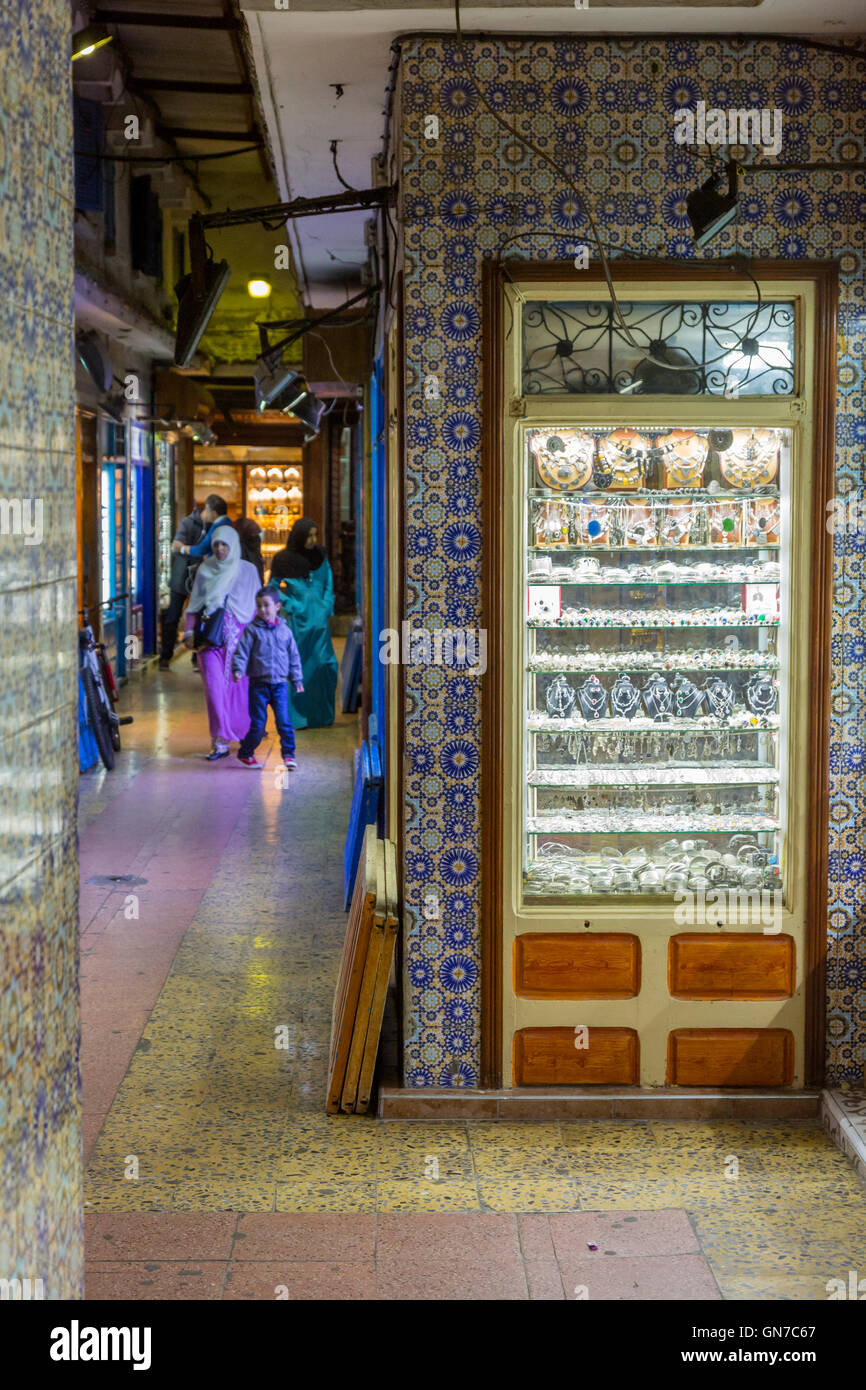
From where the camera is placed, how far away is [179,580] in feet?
56.7

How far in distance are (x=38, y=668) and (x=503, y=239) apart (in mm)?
3343

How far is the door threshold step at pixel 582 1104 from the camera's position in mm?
5270

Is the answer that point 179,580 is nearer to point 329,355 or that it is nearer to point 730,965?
point 329,355

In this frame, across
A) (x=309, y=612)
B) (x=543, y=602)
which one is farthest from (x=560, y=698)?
(x=309, y=612)

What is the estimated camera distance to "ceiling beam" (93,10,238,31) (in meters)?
11.7

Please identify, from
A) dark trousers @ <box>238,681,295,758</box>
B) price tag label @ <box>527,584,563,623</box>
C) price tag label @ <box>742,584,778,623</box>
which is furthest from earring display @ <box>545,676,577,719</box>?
dark trousers @ <box>238,681,295,758</box>

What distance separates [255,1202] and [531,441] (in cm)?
284

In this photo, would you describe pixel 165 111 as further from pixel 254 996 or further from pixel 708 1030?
pixel 708 1030

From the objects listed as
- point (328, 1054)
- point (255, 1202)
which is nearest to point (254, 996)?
point (328, 1054)

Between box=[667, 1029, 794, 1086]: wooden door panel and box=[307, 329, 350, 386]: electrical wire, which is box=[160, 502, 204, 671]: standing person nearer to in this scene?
box=[307, 329, 350, 386]: electrical wire

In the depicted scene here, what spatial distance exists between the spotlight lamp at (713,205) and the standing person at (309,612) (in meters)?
8.53

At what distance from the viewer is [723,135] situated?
16.6 ft

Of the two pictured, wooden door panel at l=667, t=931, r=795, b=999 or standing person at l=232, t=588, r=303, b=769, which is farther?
standing person at l=232, t=588, r=303, b=769

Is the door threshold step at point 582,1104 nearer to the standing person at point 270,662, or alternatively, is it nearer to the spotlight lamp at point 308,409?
the standing person at point 270,662
